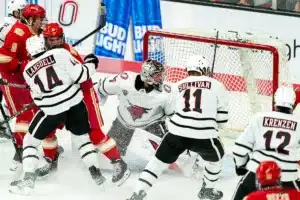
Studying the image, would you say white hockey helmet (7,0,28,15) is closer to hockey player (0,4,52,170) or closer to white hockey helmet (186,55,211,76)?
hockey player (0,4,52,170)

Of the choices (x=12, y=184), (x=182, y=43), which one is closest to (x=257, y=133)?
(x=12, y=184)

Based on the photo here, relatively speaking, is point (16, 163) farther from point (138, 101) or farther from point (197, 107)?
point (197, 107)

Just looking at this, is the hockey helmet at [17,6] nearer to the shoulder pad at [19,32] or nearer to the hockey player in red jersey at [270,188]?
the shoulder pad at [19,32]

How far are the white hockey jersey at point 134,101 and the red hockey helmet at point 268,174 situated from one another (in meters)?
1.57

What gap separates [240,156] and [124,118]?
1276 millimetres

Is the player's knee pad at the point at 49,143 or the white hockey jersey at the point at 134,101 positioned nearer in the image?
the white hockey jersey at the point at 134,101

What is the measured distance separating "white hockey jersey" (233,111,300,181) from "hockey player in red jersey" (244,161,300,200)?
1.74ft

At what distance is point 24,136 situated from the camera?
19.5 ft

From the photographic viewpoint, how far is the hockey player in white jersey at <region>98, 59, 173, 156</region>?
5.69 metres

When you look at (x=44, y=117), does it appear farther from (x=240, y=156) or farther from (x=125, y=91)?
(x=240, y=156)

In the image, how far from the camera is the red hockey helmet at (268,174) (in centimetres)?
421

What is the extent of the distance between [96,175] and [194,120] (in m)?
0.77

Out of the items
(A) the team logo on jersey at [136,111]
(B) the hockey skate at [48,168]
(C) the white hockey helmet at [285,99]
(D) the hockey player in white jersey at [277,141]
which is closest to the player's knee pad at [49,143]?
(B) the hockey skate at [48,168]

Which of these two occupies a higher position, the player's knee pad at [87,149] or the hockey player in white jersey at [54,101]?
the hockey player in white jersey at [54,101]
